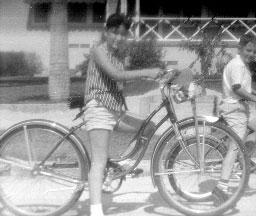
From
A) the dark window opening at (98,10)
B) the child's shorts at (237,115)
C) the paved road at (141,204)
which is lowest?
the paved road at (141,204)

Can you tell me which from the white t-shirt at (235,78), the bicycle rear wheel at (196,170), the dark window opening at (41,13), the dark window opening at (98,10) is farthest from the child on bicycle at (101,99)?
the dark window opening at (41,13)

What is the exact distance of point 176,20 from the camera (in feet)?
74.1

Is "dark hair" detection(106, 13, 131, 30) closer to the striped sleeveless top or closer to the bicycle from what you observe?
the striped sleeveless top

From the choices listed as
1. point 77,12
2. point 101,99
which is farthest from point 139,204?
point 77,12

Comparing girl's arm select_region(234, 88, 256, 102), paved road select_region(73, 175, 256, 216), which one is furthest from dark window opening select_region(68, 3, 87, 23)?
girl's arm select_region(234, 88, 256, 102)

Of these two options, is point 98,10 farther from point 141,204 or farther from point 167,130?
point 167,130

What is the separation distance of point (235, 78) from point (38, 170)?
1768 millimetres

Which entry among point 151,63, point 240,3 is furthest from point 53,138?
point 240,3

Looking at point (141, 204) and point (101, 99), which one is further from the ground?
point (101, 99)

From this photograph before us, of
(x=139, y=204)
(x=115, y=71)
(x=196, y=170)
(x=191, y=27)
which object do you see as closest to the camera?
(x=115, y=71)

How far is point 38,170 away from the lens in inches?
199

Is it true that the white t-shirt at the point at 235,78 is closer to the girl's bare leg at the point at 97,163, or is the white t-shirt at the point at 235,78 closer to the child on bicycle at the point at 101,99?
the child on bicycle at the point at 101,99

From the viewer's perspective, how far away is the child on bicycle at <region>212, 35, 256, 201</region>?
5.34 metres

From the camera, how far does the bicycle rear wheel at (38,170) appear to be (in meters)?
5.03
